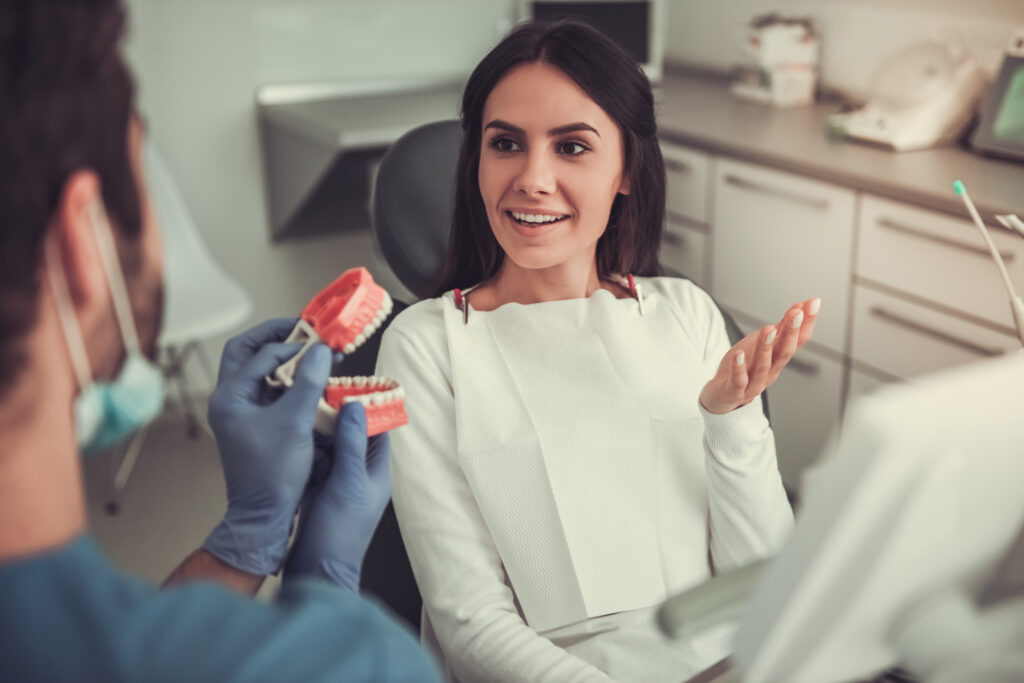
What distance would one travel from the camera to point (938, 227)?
213cm

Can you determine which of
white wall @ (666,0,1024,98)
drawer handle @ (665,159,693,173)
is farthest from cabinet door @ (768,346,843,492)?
white wall @ (666,0,1024,98)

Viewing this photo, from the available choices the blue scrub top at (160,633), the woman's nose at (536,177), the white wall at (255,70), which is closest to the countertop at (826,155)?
the white wall at (255,70)

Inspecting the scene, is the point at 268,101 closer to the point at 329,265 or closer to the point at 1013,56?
the point at 329,265

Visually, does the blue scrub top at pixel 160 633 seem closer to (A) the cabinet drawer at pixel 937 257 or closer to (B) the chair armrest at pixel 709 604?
(B) the chair armrest at pixel 709 604

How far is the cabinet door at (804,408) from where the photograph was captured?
2.50 m

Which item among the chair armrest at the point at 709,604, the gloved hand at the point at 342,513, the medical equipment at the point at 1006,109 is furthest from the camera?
the medical equipment at the point at 1006,109

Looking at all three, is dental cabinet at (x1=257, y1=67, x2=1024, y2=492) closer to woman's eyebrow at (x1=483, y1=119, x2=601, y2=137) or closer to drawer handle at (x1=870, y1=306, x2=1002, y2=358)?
drawer handle at (x1=870, y1=306, x2=1002, y2=358)

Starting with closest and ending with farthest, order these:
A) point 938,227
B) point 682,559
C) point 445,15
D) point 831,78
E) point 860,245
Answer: point 682,559 → point 938,227 → point 860,245 → point 831,78 → point 445,15

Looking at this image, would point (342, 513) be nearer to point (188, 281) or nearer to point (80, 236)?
point (80, 236)

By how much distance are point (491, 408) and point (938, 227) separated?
4.08ft

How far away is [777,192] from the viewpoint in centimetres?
250

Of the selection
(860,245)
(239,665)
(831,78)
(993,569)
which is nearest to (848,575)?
(993,569)

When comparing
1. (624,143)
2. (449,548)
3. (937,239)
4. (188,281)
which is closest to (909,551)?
(449,548)

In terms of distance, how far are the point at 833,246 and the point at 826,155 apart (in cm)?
22
